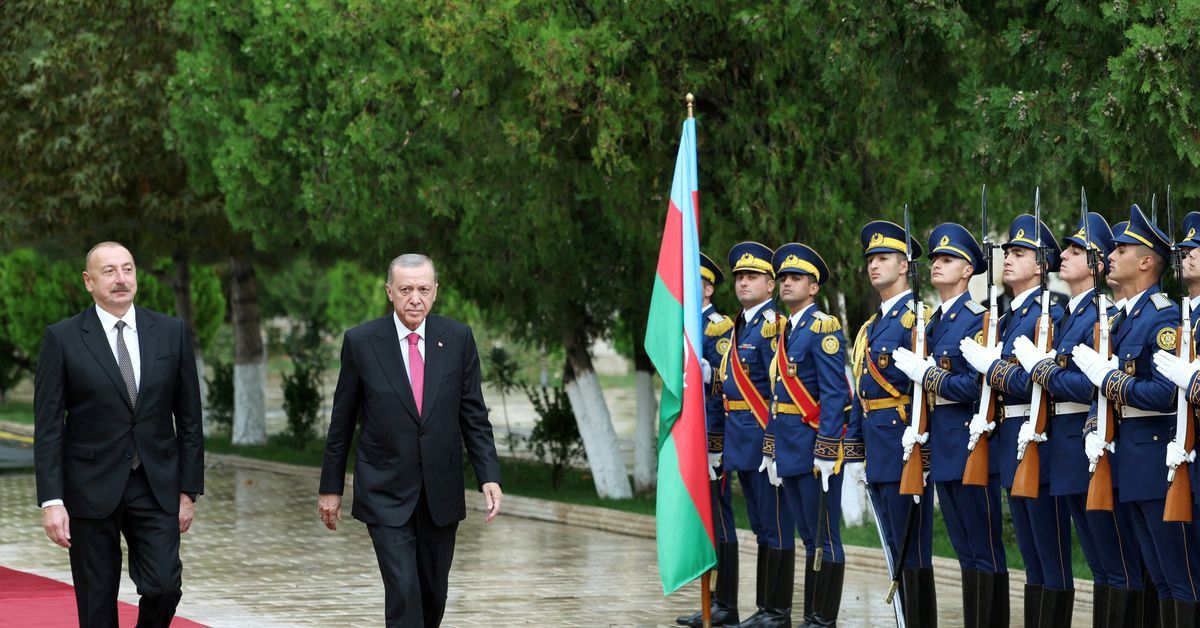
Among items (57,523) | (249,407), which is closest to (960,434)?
(57,523)

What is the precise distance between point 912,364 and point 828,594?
1.63 metres

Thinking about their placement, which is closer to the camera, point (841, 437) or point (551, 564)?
point (841, 437)

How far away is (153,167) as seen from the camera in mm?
23406

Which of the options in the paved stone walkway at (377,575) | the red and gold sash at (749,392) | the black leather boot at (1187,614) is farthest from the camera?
the paved stone walkway at (377,575)

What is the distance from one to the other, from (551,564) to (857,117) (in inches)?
164

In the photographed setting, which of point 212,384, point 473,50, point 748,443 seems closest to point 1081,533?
point 748,443

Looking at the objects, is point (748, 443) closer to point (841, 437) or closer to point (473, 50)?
point (841, 437)

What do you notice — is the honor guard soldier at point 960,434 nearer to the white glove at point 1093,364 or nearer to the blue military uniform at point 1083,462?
the blue military uniform at point 1083,462

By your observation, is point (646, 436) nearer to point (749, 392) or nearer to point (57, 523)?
point (749, 392)

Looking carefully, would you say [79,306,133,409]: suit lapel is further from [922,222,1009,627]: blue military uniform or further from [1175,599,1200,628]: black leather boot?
[1175,599,1200,628]: black leather boot

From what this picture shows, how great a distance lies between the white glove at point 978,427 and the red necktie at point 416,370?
8.85 feet

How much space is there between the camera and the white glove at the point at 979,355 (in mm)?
8469

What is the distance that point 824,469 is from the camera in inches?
375

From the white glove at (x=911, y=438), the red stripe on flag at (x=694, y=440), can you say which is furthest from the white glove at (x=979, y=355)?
the red stripe on flag at (x=694, y=440)
